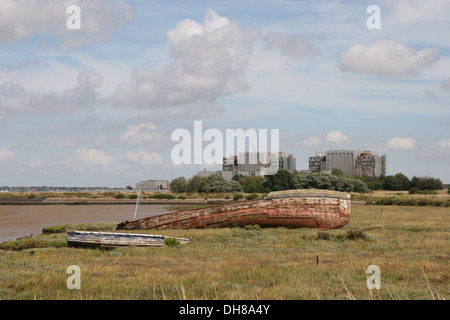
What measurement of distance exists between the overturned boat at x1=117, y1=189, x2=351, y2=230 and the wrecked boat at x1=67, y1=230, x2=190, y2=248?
11.1m

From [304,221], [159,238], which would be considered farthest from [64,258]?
[304,221]

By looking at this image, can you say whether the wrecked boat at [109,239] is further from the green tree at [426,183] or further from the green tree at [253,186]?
the green tree at [426,183]

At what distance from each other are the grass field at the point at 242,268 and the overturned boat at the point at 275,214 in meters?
5.96

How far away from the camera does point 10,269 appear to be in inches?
677

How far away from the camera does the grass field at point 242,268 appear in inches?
506

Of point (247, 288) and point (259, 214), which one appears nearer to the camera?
point (247, 288)

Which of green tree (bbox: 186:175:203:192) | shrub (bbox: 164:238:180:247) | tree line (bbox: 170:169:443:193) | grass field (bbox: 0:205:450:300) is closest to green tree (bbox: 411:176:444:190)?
tree line (bbox: 170:169:443:193)

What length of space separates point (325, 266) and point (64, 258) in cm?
1091

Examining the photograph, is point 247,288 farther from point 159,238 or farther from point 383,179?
point 383,179

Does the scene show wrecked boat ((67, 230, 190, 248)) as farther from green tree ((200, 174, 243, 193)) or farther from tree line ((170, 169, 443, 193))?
green tree ((200, 174, 243, 193))

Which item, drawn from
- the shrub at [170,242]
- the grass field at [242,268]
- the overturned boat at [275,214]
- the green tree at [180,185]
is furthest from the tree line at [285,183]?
the shrub at [170,242]

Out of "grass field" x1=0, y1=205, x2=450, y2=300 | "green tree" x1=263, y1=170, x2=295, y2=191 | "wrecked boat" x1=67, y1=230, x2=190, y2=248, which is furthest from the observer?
"green tree" x1=263, y1=170, x2=295, y2=191

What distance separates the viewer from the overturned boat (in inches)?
1334
